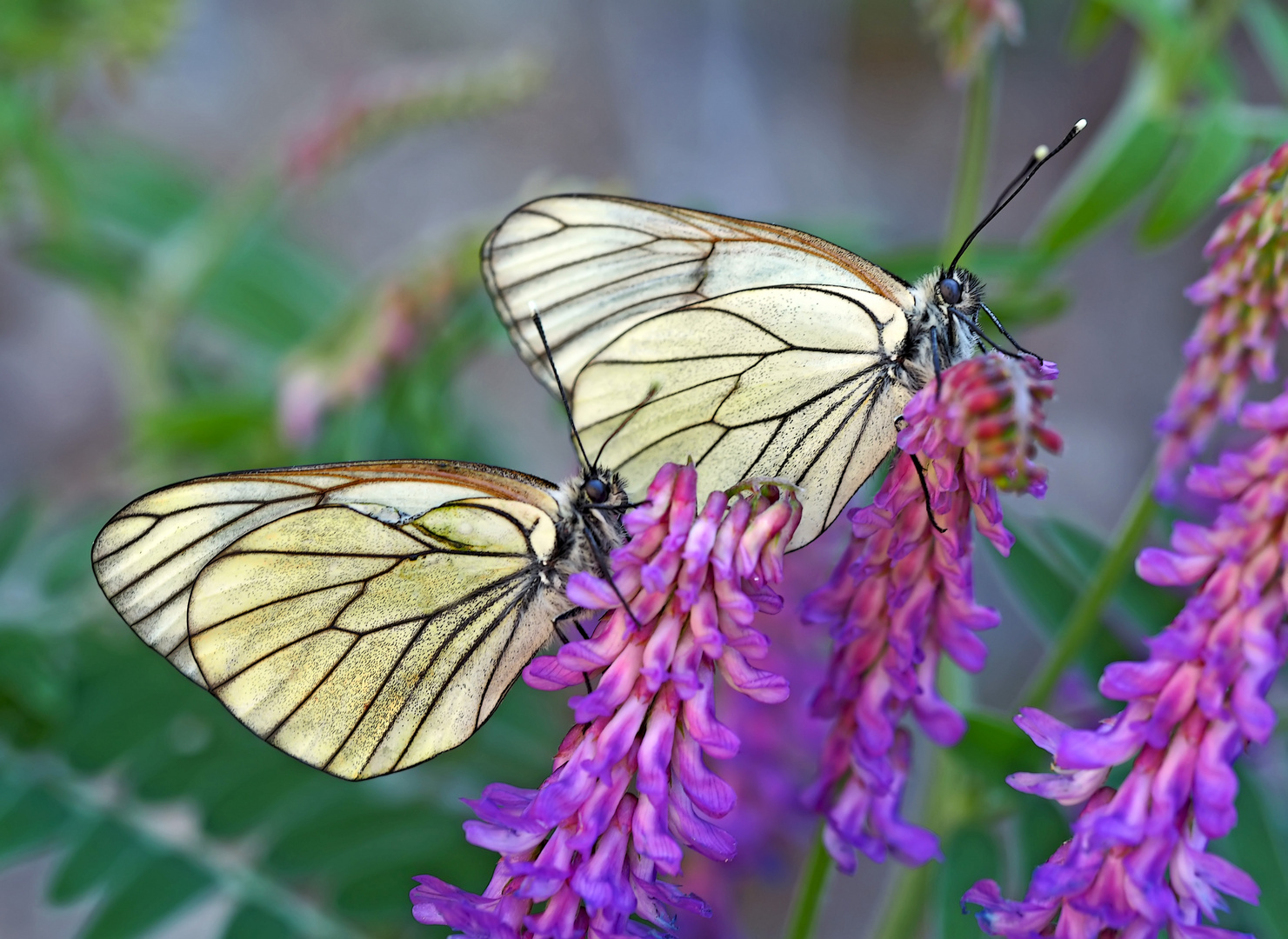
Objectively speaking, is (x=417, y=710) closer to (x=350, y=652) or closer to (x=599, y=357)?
(x=350, y=652)

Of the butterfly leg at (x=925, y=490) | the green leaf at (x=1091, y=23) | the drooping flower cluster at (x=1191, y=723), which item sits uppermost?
the green leaf at (x=1091, y=23)

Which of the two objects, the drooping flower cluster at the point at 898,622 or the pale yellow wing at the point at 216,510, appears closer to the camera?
the drooping flower cluster at the point at 898,622

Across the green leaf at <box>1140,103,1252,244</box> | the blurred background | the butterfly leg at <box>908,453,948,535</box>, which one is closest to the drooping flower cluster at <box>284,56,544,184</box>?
the blurred background

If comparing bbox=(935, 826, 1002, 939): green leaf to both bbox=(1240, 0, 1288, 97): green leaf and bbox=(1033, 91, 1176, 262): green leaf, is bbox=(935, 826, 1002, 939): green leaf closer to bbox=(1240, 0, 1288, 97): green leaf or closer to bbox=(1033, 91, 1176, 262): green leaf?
bbox=(1033, 91, 1176, 262): green leaf

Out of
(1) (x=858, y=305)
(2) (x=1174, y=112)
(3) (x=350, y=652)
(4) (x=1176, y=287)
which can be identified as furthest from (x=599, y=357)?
(4) (x=1176, y=287)

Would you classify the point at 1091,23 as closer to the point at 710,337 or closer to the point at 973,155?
the point at 973,155

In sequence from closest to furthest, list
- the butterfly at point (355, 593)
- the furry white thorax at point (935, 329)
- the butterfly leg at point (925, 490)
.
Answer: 1. the butterfly leg at point (925, 490)
2. the furry white thorax at point (935, 329)
3. the butterfly at point (355, 593)

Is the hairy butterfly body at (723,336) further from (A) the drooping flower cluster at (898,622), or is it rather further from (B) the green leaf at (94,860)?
(B) the green leaf at (94,860)

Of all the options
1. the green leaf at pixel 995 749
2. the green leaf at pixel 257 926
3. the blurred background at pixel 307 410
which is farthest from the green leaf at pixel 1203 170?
the green leaf at pixel 257 926
